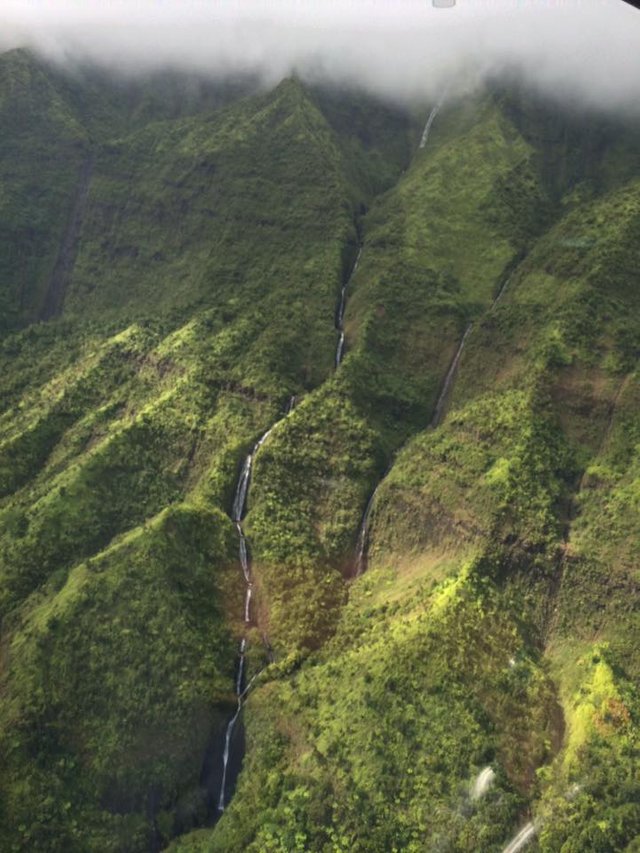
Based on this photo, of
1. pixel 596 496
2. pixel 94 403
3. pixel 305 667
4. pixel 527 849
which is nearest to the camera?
pixel 527 849

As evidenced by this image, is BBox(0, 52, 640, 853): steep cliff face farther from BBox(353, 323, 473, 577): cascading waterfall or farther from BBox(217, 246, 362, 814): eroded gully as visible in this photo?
BBox(217, 246, 362, 814): eroded gully

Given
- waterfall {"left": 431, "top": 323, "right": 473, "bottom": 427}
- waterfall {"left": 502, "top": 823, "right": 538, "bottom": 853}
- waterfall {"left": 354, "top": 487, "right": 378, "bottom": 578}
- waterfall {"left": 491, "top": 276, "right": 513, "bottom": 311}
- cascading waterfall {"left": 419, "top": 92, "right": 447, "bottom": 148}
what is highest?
cascading waterfall {"left": 419, "top": 92, "right": 447, "bottom": 148}

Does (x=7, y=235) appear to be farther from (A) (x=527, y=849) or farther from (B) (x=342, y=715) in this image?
(A) (x=527, y=849)

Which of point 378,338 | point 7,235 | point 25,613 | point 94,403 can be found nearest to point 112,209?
point 7,235

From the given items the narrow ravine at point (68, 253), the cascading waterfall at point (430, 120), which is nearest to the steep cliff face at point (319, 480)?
the narrow ravine at point (68, 253)

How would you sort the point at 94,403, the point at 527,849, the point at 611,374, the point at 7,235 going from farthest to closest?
Result: the point at 7,235 → the point at 94,403 → the point at 611,374 → the point at 527,849

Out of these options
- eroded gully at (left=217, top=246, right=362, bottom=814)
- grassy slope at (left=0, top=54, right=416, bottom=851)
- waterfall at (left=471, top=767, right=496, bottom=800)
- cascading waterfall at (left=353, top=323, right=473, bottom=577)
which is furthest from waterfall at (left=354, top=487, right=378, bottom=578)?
waterfall at (left=471, top=767, right=496, bottom=800)

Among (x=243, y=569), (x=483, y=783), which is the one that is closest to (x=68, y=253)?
(x=243, y=569)
